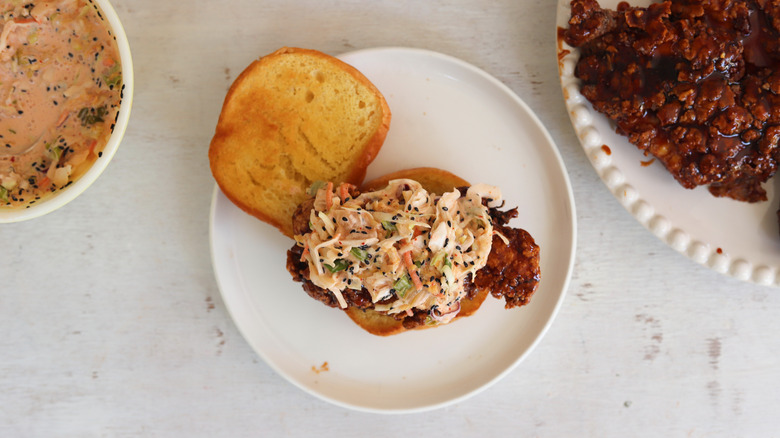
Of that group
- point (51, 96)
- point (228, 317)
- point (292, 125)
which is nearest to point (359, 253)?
point (292, 125)

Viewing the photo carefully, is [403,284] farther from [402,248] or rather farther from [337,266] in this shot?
[337,266]

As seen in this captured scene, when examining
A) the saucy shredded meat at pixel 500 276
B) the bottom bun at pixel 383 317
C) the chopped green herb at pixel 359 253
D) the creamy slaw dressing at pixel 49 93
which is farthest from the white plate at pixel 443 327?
the creamy slaw dressing at pixel 49 93

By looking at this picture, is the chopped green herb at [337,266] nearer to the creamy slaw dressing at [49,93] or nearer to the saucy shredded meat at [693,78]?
the creamy slaw dressing at [49,93]

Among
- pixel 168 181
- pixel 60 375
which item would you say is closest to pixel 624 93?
pixel 168 181

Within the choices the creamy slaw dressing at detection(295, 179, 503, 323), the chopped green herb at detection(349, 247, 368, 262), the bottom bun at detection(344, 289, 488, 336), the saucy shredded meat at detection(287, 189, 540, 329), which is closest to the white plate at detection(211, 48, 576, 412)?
the bottom bun at detection(344, 289, 488, 336)

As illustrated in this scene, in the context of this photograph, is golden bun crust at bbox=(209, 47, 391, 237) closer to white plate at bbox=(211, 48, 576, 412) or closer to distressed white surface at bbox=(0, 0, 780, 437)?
white plate at bbox=(211, 48, 576, 412)

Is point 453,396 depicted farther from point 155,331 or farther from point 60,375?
point 60,375
